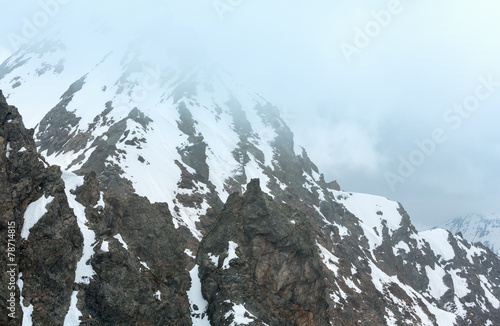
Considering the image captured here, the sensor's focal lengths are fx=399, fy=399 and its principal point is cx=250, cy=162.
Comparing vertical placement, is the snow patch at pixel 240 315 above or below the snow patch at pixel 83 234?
below

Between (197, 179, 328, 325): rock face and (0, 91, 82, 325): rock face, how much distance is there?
12.5 m

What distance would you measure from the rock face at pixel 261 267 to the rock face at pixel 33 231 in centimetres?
1246

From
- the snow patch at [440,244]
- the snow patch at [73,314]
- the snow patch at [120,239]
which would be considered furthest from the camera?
the snow patch at [440,244]

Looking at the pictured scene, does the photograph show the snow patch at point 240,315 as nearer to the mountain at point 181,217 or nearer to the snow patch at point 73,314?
the mountain at point 181,217

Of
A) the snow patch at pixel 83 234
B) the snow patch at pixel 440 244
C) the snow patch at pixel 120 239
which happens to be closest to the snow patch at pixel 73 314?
the snow patch at pixel 83 234

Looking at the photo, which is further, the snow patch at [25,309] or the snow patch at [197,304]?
the snow patch at [197,304]

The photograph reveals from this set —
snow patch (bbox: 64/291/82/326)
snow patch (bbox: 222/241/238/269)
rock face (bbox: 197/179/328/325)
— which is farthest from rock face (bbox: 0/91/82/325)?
snow patch (bbox: 222/241/238/269)

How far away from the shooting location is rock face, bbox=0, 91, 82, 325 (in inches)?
863

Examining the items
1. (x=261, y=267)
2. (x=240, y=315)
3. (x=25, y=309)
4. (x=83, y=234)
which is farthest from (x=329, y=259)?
(x=25, y=309)

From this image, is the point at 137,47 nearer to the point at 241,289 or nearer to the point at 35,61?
the point at 35,61

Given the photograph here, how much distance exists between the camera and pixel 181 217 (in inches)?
2739


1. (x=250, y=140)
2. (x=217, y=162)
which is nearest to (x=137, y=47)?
(x=250, y=140)

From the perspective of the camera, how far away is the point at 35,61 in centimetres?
16425

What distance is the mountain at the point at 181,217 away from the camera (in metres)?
25.7
